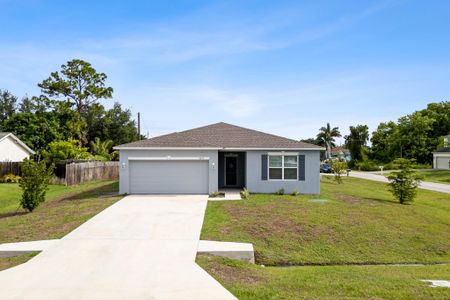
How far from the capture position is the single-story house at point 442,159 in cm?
4616

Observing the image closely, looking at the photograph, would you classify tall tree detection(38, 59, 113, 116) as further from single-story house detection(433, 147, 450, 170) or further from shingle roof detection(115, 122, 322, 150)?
single-story house detection(433, 147, 450, 170)

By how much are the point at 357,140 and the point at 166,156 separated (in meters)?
45.0

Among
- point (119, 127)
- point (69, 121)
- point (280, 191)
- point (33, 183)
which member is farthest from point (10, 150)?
point (280, 191)

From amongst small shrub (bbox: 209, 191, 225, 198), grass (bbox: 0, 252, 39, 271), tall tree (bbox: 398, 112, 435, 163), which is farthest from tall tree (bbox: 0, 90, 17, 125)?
tall tree (bbox: 398, 112, 435, 163)

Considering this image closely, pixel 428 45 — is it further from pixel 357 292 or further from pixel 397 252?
pixel 357 292

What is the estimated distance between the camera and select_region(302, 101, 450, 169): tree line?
5456 centimetres

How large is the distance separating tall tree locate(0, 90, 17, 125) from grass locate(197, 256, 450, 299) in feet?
194

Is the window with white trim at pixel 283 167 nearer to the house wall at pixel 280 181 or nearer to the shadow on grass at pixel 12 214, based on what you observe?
the house wall at pixel 280 181

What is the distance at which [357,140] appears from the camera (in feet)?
180

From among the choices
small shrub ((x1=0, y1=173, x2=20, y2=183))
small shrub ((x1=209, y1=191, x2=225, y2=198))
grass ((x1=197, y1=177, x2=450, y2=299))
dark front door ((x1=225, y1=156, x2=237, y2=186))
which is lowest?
grass ((x1=197, y1=177, x2=450, y2=299))

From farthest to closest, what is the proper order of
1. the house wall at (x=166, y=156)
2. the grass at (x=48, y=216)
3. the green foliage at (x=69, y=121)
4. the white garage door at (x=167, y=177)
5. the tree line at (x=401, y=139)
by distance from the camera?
the tree line at (x=401, y=139) < the green foliage at (x=69, y=121) < the white garage door at (x=167, y=177) < the house wall at (x=166, y=156) < the grass at (x=48, y=216)

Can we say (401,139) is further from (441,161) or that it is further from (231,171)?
(231,171)

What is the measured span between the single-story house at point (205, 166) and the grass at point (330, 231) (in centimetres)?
300

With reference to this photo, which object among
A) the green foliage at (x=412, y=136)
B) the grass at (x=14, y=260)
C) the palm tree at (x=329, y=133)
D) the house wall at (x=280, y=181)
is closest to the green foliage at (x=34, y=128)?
the house wall at (x=280, y=181)
